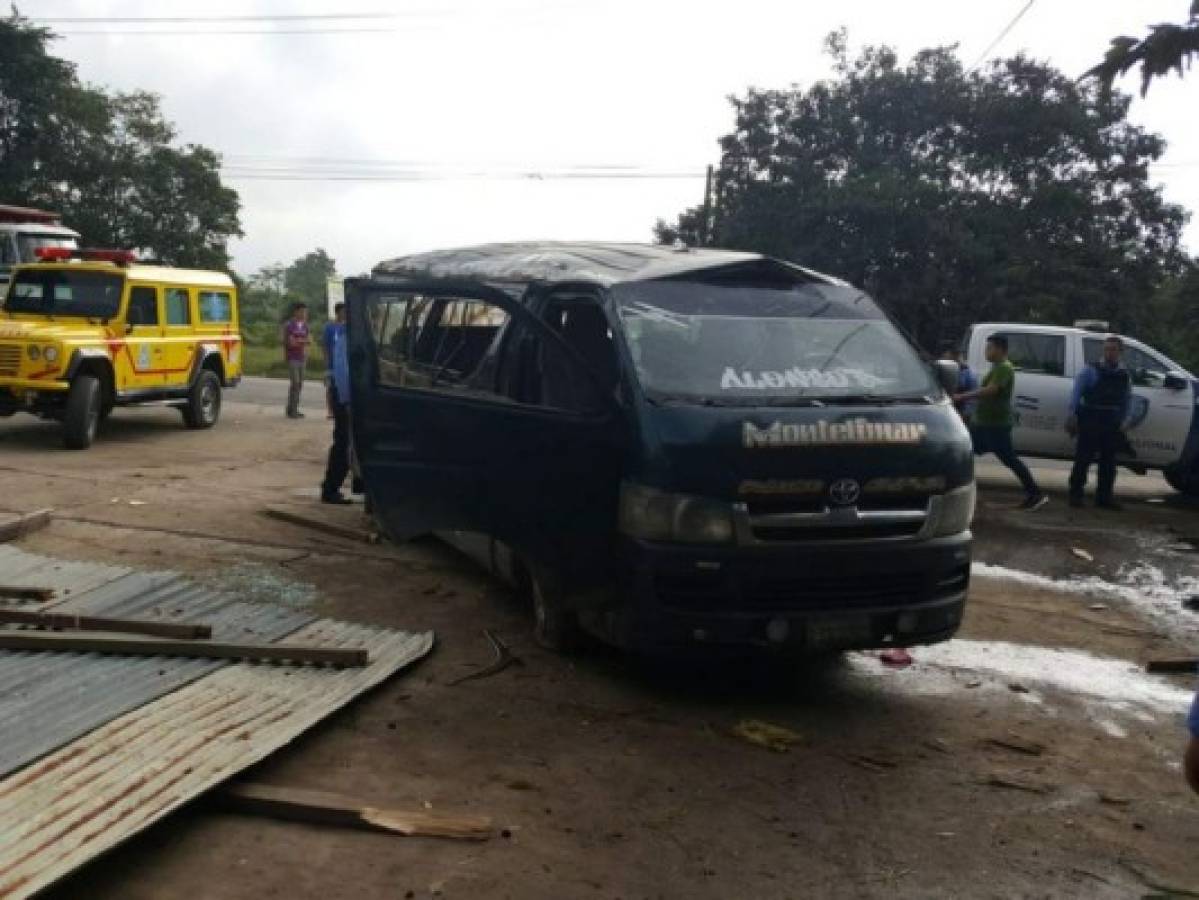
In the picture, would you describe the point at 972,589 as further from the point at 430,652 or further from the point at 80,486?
the point at 80,486

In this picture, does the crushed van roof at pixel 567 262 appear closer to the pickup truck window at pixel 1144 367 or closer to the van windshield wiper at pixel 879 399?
the van windshield wiper at pixel 879 399

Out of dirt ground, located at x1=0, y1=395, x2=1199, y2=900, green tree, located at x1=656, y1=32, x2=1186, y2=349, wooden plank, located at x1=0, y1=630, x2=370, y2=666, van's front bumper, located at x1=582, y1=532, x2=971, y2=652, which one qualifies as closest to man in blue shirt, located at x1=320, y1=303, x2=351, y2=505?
dirt ground, located at x1=0, y1=395, x2=1199, y2=900

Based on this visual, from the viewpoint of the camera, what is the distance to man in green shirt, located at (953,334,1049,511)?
1096cm

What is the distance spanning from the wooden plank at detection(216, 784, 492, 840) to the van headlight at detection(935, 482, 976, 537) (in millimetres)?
2526

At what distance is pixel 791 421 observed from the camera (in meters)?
4.95

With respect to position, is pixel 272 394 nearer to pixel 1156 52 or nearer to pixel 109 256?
pixel 109 256

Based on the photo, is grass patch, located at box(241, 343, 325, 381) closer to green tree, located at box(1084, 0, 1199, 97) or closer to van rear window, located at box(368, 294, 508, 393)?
van rear window, located at box(368, 294, 508, 393)

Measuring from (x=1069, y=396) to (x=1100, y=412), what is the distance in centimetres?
122

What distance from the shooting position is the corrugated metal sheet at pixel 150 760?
3.33m

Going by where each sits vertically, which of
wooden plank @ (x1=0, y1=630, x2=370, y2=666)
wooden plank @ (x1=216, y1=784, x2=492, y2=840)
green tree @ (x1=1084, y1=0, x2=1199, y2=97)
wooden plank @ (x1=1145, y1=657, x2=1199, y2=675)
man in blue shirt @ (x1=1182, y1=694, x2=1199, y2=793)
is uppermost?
green tree @ (x1=1084, y1=0, x2=1199, y2=97)

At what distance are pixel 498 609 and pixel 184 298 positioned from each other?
885 cm

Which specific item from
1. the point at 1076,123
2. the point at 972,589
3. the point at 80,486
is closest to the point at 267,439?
the point at 80,486

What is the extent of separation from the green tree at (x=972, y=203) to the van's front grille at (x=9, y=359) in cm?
1807

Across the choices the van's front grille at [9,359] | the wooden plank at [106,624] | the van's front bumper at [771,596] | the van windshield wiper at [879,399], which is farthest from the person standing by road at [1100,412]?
the van's front grille at [9,359]
